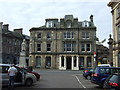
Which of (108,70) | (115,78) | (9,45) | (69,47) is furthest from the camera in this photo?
(9,45)

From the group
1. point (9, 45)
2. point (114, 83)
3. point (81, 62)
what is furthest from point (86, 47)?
point (114, 83)

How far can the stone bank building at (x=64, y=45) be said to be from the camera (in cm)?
5728

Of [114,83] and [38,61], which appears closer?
[114,83]

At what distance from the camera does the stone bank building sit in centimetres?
5728

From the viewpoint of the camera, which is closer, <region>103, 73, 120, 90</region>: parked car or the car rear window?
<region>103, 73, 120, 90</region>: parked car

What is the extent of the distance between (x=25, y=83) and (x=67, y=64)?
41.9 metres

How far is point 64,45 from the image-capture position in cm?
5834

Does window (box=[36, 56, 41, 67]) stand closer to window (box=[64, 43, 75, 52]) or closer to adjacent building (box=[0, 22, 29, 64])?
window (box=[64, 43, 75, 52])

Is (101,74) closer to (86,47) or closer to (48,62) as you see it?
(86,47)

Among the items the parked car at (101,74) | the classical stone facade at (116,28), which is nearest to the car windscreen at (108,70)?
the parked car at (101,74)

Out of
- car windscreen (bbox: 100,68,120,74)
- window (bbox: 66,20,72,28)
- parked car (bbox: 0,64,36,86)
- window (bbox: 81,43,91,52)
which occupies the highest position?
window (bbox: 66,20,72,28)

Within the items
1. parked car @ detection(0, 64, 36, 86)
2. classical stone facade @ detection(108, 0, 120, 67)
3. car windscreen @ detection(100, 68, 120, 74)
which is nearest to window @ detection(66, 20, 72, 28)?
classical stone facade @ detection(108, 0, 120, 67)

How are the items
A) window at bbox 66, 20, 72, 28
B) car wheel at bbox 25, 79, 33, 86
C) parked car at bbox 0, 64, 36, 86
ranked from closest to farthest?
parked car at bbox 0, 64, 36, 86, car wheel at bbox 25, 79, 33, 86, window at bbox 66, 20, 72, 28

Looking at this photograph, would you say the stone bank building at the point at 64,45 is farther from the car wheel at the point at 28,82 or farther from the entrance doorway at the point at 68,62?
the car wheel at the point at 28,82
